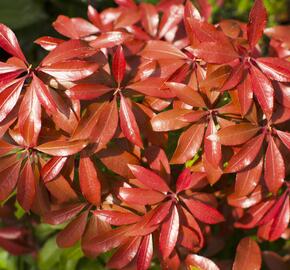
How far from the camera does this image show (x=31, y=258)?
175 centimetres

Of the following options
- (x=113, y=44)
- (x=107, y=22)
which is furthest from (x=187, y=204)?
(x=107, y=22)

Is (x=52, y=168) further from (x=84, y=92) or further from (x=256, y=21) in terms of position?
(x=256, y=21)

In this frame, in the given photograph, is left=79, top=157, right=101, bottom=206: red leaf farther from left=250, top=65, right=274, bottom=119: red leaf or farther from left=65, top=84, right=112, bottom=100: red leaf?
left=250, top=65, right=274, bottom=119: red leaf

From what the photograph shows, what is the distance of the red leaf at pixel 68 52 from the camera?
3.62 ft

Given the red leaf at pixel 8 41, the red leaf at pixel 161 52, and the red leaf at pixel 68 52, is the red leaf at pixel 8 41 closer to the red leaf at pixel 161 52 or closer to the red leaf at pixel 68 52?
the red leaf at pixel 68 52

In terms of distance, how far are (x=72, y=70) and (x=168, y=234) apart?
1.48 feet

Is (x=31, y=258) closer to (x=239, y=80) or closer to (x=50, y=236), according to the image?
(x=50, y=236)

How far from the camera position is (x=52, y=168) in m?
1.12

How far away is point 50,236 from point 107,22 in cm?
78

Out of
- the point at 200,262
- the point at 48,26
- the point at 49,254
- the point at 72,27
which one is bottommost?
the point at 49,254

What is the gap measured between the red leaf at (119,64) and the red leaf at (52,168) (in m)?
0.23

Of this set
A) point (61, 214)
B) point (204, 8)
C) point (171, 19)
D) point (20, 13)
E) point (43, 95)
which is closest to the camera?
point (43, 95)

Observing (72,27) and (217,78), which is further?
(72,27)

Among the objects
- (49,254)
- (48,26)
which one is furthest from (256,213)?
(48,26)
